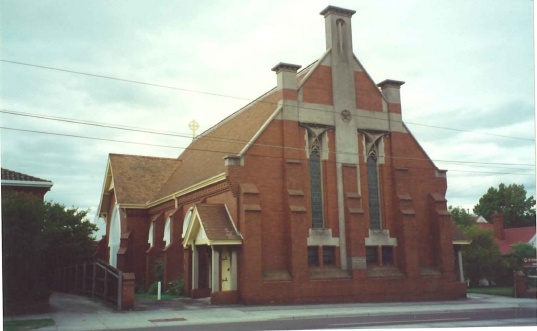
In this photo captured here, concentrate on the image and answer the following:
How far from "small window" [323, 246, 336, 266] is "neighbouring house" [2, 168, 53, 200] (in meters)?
15.4

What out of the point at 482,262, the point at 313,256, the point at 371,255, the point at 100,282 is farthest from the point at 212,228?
the point at 482,262

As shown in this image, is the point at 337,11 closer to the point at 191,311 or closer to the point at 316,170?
the point at 316,170

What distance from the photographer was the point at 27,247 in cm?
2116

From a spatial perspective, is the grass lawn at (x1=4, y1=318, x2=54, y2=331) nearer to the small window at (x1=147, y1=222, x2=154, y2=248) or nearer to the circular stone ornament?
the small window at (x1=147, y1=222, x2=154, y2=248)

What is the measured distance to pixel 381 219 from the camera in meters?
30.6

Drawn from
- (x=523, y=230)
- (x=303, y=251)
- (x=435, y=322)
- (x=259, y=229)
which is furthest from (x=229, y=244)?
(x=523, y=230)

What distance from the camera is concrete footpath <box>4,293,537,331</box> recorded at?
19531mm

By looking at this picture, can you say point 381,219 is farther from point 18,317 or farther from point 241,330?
point 18,317

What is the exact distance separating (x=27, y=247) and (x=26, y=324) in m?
3.70

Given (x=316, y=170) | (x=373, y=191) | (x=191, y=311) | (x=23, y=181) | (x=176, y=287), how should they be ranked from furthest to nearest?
(x=176, y=287)
(x=373, y=191)
(x=316, y=170)
(x=23, y=181)
(x=191, y=311)

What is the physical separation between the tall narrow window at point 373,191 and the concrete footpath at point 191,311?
16.5ft

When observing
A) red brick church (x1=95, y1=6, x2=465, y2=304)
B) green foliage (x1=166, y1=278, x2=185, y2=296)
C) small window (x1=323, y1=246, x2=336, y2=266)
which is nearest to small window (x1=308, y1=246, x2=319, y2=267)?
red brick church (x1=95, y1=6, x2=465, y2=304)

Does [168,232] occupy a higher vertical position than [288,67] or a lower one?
lower

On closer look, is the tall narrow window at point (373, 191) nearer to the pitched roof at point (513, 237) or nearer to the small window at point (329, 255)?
the small window at point (329, 255)
